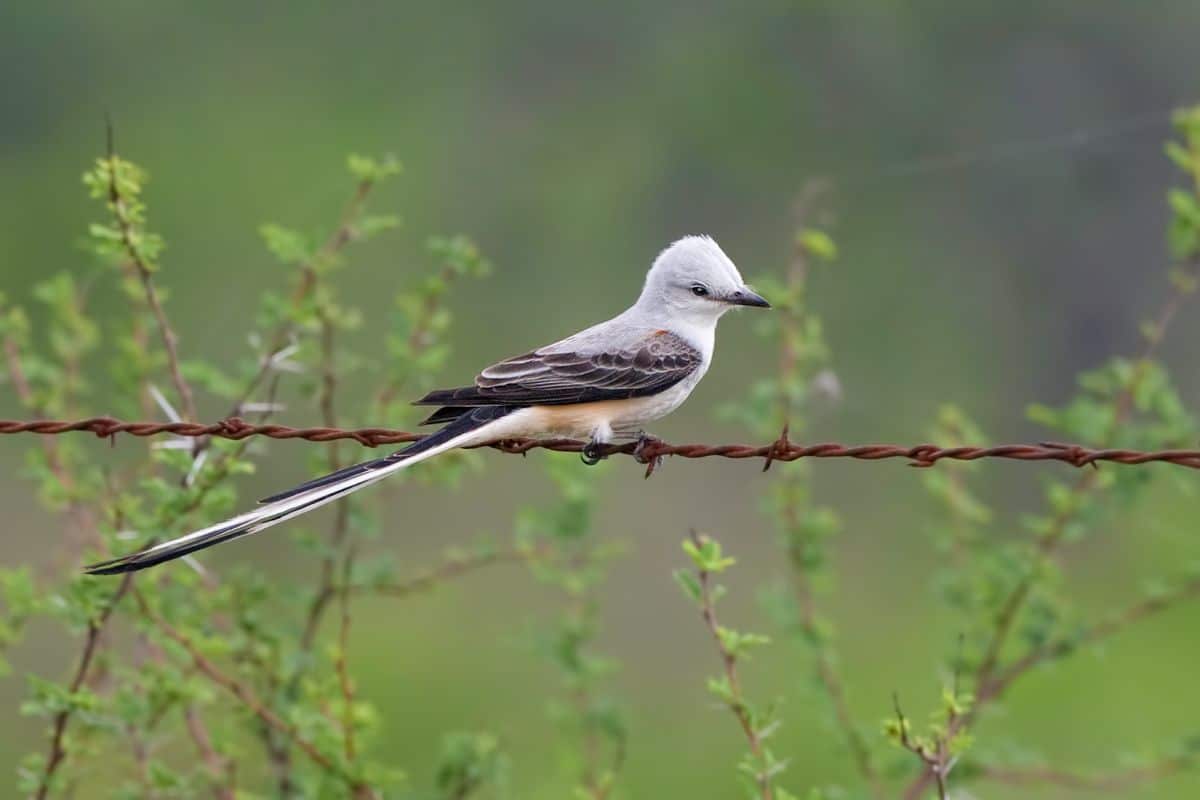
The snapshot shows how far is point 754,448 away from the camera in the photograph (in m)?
4.51

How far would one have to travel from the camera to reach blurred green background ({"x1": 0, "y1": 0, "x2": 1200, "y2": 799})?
12.0 m

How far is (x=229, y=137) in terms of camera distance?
16219 mm

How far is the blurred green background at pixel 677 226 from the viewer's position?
12.0 metres

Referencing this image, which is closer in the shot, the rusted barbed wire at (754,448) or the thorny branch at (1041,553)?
the rusted barbed wire at (754,448)

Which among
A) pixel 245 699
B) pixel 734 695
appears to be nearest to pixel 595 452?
pixel 734 695

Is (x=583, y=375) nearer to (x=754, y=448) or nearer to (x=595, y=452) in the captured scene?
(x=595, y=452)

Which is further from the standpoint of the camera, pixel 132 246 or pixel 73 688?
pixel 73 688

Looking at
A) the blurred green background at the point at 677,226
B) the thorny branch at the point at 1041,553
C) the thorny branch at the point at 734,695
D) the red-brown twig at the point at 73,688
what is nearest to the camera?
the thorny branch at the point at 734,695

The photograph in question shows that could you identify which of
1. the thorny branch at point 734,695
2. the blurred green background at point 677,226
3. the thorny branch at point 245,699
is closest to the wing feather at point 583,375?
the thorny branch at point 734,695

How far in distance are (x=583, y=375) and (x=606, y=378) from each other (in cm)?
7

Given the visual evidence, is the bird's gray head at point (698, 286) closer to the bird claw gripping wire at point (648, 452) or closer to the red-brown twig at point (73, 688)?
the bird claw gripping wire at point (648, 452)

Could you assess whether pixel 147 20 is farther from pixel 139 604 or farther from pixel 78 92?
pixel 139 604

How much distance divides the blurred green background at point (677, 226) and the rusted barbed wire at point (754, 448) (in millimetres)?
6468

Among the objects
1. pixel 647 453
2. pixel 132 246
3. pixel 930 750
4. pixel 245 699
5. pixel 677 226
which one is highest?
pixel 677 226
